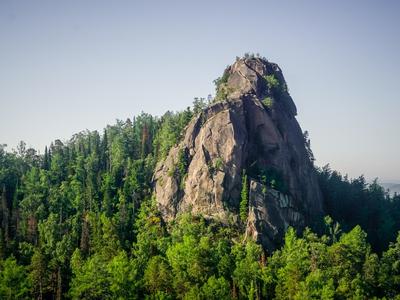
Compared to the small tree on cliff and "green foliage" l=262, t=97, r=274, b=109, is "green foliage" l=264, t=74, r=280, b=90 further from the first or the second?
the small tree on cliff

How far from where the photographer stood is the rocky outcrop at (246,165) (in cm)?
10269

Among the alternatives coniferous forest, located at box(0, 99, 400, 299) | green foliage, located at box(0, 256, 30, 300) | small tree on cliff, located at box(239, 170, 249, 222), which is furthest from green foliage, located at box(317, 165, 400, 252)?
green foliage, located at box(0, 256, 30, 300)

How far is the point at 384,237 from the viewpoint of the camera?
405 ft

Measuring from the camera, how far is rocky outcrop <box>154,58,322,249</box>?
10269cm

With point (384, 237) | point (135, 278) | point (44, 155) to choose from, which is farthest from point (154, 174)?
point (384, 237)

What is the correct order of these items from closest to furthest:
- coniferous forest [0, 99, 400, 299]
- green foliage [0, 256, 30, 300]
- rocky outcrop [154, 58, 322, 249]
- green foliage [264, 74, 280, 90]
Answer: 1. green foliage [0, 256, 30, 300]
2. coniferous forest [0, 99, 400, 299]
3. rocky outcrop [154, 58, 322, 249]
4. green foliage [264, 74, 280, 90]

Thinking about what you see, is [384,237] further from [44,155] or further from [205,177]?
[44,155]

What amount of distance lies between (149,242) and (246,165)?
29.8m

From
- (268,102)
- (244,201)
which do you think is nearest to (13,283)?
(244,201)

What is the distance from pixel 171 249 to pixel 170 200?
1810 cm

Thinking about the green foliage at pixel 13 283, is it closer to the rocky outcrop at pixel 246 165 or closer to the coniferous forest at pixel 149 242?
the coniferous forest at pixel 149 242

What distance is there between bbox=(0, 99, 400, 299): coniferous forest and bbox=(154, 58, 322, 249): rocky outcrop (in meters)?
4.49

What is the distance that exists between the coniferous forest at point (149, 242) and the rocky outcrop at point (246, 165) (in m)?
4.49

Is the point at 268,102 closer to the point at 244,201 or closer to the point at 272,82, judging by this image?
the point at 272,82
